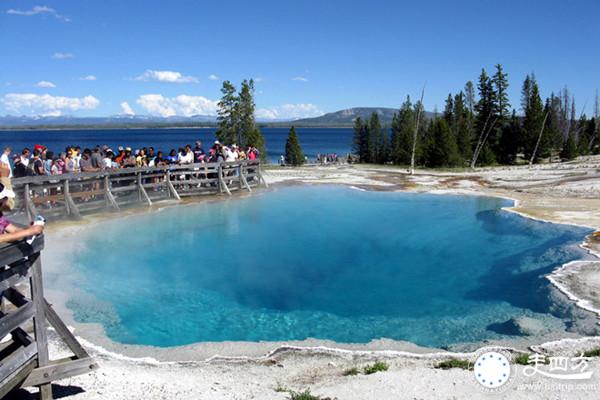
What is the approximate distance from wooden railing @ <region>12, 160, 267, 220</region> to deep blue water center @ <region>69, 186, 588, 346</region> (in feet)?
4.63

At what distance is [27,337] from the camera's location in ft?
19.2

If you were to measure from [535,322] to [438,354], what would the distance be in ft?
8.29

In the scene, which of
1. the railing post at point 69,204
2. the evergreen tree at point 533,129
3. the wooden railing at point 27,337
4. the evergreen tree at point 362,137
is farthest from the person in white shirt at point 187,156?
the evergreen tree at point 362,137

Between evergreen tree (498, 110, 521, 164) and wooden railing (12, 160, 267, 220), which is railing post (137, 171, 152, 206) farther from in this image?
evergreen tree (498, 110, 521, 164)

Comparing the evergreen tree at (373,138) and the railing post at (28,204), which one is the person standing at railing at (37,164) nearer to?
the railing post at (28,204)

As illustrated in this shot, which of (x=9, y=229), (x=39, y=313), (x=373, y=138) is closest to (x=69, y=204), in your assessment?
(x=39, y=313)

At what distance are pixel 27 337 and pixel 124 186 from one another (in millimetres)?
14407

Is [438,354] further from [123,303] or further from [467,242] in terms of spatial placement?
[467,242]

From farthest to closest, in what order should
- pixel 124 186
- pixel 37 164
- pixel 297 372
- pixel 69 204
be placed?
1. pixel 124 186
2. pixel 69 204
3. pixel 37 164
4. pixel 297 372

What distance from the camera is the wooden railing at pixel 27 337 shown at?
5281mm

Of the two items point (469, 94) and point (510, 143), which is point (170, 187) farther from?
point (469, 94)

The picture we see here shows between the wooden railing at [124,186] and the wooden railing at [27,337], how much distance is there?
33.7ft

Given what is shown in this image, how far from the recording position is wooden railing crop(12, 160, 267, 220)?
52.6 feet

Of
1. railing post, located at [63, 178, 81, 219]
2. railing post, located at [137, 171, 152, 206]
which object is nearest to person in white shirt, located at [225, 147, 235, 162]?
railing post, located at [137, 171, 152, 206]
